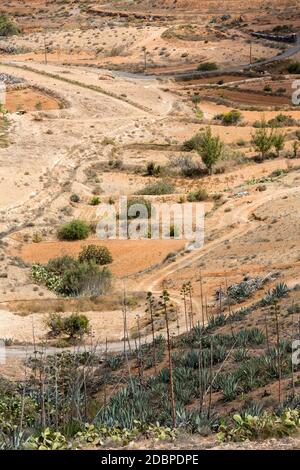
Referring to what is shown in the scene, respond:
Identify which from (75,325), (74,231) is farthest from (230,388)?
(74,231)

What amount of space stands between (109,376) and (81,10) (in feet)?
367

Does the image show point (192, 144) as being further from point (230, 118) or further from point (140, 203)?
point (140, 203)

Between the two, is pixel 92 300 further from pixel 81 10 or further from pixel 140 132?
pixel 81 10

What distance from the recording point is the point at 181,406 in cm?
1292

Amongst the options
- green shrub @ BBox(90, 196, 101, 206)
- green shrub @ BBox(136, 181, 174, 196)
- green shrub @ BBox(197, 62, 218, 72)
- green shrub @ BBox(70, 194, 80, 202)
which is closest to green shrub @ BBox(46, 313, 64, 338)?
green shrub @ BBox(90, 196, 101, 206)

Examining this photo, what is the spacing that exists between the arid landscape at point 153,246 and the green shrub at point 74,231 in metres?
0.05

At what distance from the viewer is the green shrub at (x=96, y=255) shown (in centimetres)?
3216

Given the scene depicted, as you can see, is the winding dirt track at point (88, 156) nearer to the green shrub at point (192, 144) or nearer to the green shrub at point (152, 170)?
the green shrub at point (152, 170)

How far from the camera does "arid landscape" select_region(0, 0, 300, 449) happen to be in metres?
13.0

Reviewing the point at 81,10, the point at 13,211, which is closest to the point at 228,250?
the point at 13,211

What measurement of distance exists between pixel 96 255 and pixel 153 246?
2772mm

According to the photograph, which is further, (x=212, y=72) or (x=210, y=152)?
(x=212, y=72)

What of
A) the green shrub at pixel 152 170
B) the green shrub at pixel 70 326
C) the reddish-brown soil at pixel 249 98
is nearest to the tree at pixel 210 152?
the green shrub at pixel 152 170

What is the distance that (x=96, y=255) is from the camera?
106 feet
